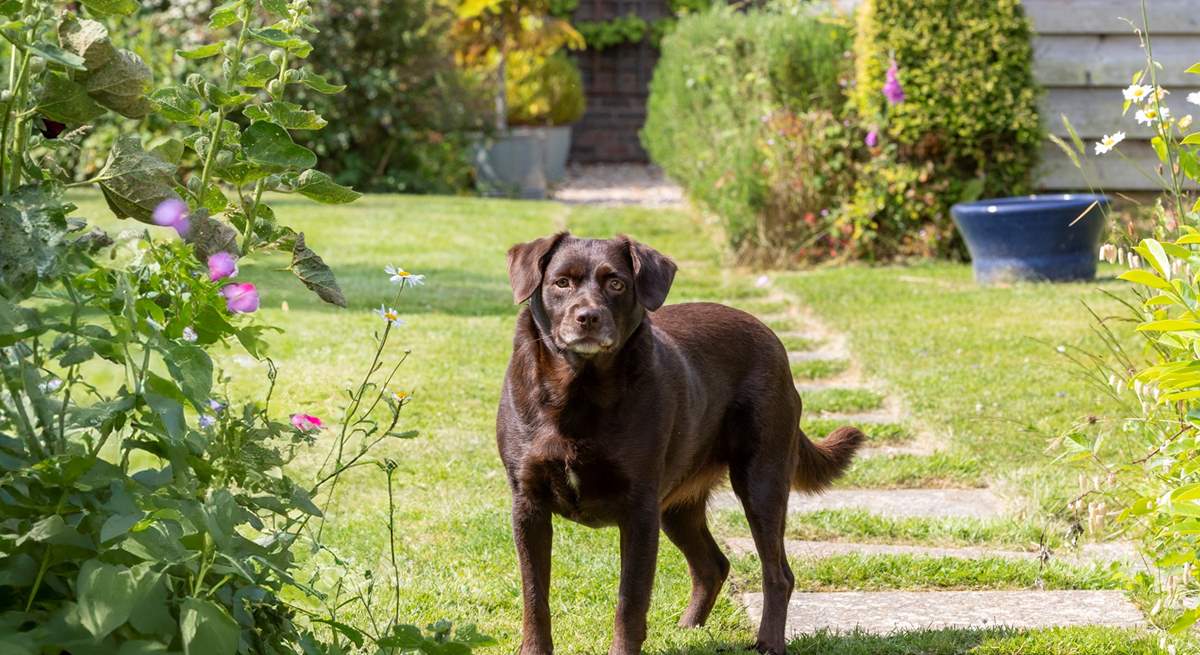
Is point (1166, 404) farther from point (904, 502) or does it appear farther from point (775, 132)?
point (775, 132)

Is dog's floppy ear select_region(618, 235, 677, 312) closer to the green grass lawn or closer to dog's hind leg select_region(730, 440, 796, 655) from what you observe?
dog's hind leg select_region(730, 440, 796, 655)

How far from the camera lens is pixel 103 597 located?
185cm

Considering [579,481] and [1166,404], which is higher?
[1166,404]

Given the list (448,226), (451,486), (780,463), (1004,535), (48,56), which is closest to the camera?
(48,56)

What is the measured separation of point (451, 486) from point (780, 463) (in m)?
1.61

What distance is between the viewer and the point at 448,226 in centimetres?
1227

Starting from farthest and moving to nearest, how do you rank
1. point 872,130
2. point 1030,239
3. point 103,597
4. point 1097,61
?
1. point 1097,61
2. point 872,130
3. point 1030,239
4. point 103,597

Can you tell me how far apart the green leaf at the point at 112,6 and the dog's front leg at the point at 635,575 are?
5.15 feet

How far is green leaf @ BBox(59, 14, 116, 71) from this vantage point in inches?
86.3

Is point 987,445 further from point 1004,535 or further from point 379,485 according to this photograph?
point 379,485

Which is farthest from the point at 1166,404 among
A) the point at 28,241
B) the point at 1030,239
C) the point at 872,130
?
the point at 872,130

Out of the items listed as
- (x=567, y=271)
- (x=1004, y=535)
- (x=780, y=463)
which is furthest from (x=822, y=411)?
(x=567, y=271)

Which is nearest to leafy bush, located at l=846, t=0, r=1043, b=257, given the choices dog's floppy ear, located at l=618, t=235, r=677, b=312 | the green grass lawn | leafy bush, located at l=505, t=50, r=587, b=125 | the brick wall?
the green grass lawn

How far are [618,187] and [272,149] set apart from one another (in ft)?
54.9
